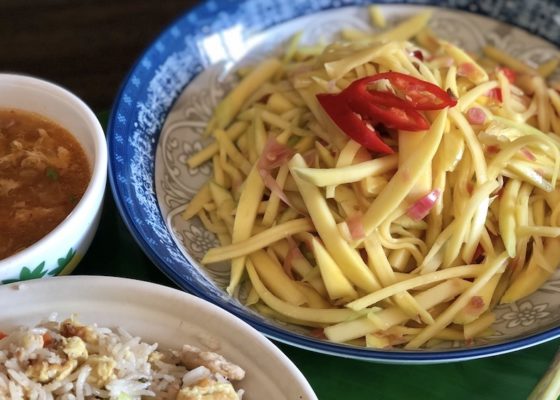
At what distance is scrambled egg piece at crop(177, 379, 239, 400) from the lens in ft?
3.79

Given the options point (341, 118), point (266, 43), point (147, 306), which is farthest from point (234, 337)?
point (266, 43)

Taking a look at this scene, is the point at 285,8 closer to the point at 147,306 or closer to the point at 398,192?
the point at 398,192

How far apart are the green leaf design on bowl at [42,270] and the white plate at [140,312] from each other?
40 millimetres

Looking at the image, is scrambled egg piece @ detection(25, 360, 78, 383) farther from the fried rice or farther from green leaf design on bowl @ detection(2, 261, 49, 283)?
green leaf design on bowl @ detection(2, 261, 49, 283)

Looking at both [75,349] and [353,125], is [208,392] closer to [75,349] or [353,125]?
[75,349]

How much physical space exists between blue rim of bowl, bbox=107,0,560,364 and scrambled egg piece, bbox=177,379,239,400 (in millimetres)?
191

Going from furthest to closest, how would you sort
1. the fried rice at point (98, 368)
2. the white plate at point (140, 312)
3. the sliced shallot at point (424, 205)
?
the sliced shallot at point (424, 205), the white plate at point (140, 312), the fried rice at point (98, 368)

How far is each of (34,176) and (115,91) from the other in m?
0.93

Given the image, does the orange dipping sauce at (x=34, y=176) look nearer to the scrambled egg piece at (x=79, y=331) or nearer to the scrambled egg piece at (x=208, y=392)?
the scrambled egg piece at (x=79, y=331)

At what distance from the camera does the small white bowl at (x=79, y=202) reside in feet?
4.41

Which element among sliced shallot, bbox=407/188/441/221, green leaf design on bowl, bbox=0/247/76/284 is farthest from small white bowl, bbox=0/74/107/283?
sliced shallot, bbox=407/188/441/221

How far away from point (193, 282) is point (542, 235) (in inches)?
31.2

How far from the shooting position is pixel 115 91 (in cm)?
240

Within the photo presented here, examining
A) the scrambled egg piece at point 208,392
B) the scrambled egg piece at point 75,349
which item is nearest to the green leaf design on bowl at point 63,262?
the scrambled egg piece at point 75,349
